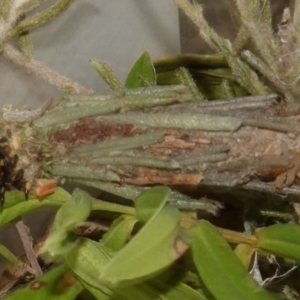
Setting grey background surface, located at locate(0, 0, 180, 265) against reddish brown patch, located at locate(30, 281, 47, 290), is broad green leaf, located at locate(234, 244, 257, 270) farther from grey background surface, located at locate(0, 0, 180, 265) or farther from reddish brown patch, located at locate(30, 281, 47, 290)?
grey background surface, located at locate(0, 0, 180, 265)

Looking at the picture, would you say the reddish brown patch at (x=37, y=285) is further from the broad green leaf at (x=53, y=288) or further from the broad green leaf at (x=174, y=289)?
the broad green leaf at (x=174, y=289)

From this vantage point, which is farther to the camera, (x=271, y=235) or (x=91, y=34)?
(x=91, y=34)

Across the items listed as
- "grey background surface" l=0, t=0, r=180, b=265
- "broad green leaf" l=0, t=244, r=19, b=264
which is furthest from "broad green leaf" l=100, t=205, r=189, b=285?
"grey background surface" l=0, t=0, r=180, b=265

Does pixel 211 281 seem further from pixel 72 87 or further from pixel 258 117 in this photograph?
pixel 72 87

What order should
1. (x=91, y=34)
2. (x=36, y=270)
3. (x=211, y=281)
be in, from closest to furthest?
(x=211, y=281)
(x=36, y=270)
(x=91, y=34)

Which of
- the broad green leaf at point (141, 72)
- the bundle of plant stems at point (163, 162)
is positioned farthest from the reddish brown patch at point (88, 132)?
the broad green leaf at point (141, 72)

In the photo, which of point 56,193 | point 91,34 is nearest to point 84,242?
point 56,193

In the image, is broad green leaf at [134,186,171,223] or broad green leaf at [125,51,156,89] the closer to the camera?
broad green leaf at [134,186,171,223]
